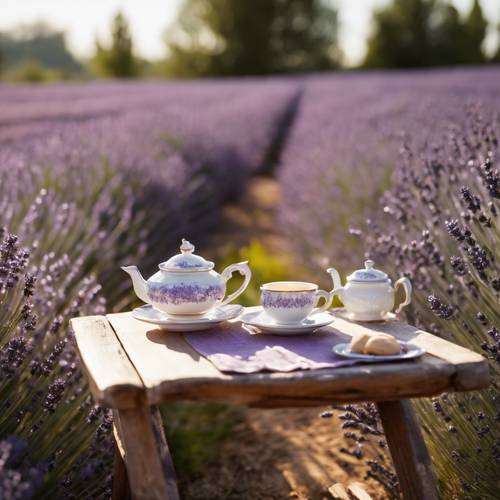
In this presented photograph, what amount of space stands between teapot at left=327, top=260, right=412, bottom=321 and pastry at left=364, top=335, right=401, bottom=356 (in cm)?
29

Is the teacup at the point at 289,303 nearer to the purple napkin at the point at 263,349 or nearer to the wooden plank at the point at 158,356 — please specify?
the purple napkin at the point at 263,349

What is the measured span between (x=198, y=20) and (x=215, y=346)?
44.0 metres

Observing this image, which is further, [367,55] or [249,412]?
[367,55]

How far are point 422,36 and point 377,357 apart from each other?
38717mm

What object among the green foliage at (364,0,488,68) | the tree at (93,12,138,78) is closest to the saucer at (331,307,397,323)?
the tree at (93,12,138,78)

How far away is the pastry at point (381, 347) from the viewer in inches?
62.4

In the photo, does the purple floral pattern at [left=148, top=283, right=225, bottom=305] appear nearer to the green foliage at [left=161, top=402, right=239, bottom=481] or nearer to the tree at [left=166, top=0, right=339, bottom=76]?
the green foliage at [left=161, top=402, right=239, bottom=481]

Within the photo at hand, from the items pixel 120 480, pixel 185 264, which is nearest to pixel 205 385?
pixel 185 264

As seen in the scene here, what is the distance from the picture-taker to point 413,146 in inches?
152

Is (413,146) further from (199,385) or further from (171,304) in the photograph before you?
(199,385)

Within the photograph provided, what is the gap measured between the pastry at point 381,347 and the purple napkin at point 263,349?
55 mm

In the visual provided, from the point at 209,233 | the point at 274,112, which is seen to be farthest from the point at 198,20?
the point at 209,233

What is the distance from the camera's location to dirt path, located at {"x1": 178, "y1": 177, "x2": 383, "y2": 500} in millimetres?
2574

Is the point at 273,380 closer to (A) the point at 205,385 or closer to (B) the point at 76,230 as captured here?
(A) the point at 205,385
